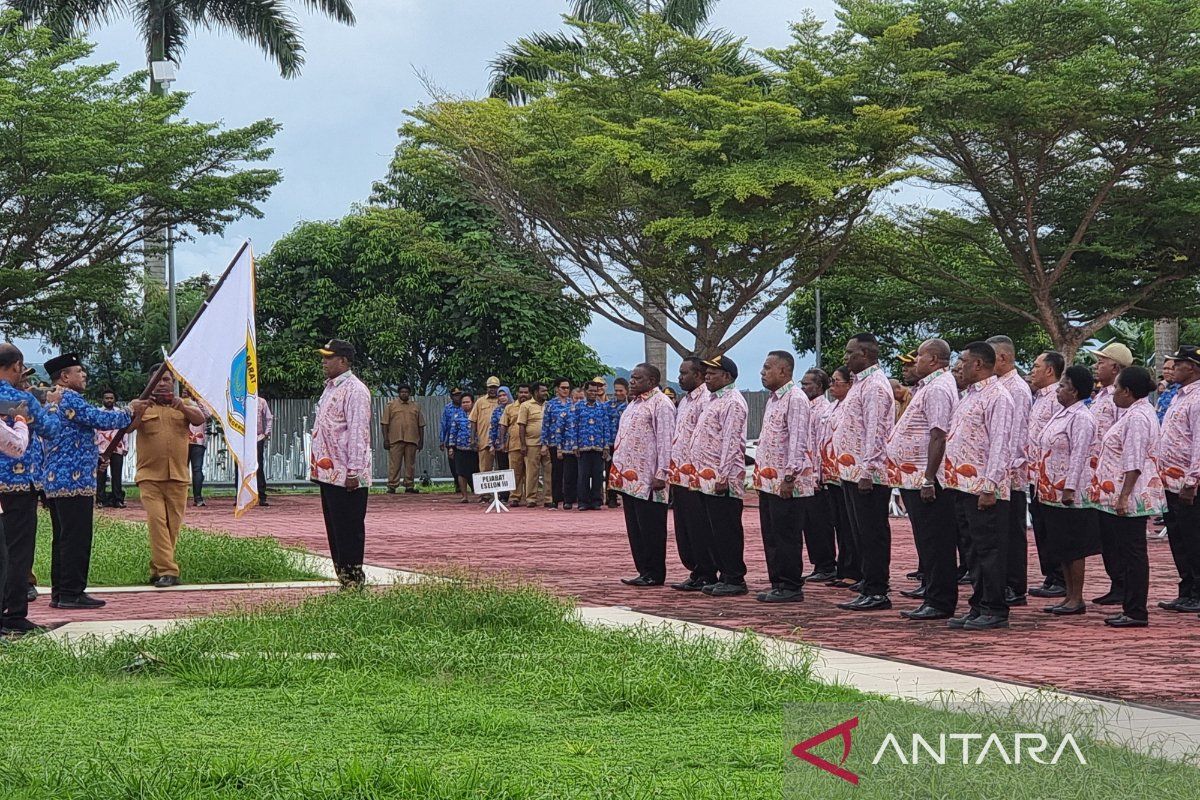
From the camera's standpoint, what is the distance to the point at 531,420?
25578 mm

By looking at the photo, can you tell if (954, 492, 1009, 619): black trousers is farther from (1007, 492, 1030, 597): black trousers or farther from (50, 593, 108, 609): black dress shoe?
(50, 593, 108, 609): black dress shoe

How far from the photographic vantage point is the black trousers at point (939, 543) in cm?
1050

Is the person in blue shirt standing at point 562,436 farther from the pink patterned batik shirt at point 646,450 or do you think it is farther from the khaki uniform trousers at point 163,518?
the khaki uniform trousers at point 163,518

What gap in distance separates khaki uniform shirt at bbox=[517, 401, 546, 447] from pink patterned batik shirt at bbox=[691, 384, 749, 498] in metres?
13.1

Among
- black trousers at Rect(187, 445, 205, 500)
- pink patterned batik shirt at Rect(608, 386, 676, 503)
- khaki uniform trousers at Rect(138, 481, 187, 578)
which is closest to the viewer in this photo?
khaki uniform trousers at Rect(138, 481, 187, 578)

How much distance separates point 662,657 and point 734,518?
4147 millimetres

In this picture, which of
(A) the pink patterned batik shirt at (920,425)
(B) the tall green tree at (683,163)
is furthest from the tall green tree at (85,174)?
(A) the pink patterned batik shirt at (920,425)

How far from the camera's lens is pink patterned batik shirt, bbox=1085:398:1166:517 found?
409 inches

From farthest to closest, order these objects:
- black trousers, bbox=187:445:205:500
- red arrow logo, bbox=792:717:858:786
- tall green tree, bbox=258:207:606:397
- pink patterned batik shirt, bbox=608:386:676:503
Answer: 1. tall green tree, bbox=258:207:606:397
2. black trousers, bbox=187:445:205:500
3. pink patterned batik shirt, bbox=608:386:676:503
4. red arrow logo, bbox=792:717:858:786

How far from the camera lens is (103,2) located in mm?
38812

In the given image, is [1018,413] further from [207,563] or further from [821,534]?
[207,563]

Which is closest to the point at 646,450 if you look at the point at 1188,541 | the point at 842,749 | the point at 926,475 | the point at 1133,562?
the point at 926,475

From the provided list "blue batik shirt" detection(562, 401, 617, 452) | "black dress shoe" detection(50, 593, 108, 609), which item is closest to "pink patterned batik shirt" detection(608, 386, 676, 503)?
"black dress shoe" detection(50, 593, 108, 609)

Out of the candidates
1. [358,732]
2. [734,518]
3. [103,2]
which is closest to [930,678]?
[358,732]
